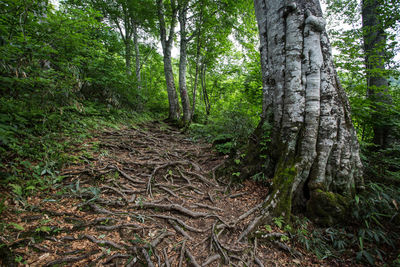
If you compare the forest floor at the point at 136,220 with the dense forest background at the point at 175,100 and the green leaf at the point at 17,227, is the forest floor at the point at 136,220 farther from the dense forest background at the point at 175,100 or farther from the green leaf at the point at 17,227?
the dense forest background at the point at 175,100

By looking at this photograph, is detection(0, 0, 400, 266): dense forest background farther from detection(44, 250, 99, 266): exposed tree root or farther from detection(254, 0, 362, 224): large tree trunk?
detection(44, 250, 99, 266): exposed tree root

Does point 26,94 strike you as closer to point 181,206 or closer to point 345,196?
point 181,206

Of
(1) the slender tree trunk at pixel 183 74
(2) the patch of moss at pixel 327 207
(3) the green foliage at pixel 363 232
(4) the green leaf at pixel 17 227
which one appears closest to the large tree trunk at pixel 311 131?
(2) the patch of moss at pixel 327 207

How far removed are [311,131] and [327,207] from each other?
4.64 feet

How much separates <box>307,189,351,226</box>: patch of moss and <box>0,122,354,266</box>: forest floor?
716 millimetres

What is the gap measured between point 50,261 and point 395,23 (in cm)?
931

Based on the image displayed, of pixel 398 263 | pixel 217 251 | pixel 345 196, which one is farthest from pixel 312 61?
pixel 217 251

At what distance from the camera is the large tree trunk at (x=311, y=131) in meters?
3.07

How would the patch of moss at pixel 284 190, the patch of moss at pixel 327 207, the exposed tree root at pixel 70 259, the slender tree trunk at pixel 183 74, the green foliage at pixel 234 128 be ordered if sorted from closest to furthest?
the exposed tree root at pixel 70 259
the patch of moss at pixel 327 207
the patch of moss at pixel 284 190
the green foliage at pixel 234 128
the slender tree trunk at pixel 183 74

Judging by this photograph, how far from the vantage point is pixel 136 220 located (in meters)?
2.71

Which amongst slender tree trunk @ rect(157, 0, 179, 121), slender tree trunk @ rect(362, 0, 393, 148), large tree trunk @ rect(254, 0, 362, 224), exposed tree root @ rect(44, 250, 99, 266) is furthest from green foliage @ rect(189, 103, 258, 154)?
slender tree trunk @ rect(157, 0, 179, 121)

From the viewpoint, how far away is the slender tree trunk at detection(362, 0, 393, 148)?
427 cm

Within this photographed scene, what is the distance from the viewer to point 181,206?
3.20m

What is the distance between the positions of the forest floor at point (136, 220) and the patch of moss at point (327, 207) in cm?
72
